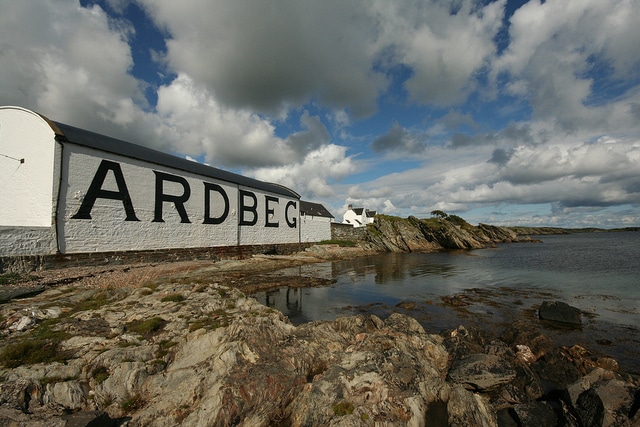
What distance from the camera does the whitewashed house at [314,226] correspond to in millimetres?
45125

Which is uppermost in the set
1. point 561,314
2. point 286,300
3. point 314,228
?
point 314,228

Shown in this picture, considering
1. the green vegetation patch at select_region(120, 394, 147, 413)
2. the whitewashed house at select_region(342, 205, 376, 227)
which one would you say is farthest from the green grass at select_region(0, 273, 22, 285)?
the whitewashed house at select_region(342, 205, 376, 227)

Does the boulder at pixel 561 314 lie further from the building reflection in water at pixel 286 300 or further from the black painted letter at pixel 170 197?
the black painted letter at pixel 170 197

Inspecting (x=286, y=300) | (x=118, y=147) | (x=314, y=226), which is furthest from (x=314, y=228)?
(x=286, y=300)

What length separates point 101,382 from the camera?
19.3 ft

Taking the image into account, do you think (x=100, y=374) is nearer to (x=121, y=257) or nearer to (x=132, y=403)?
(x=132, y=403)

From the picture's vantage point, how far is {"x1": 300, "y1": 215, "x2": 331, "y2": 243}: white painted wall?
44.9 metres

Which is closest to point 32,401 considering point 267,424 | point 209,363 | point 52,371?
point 52,371

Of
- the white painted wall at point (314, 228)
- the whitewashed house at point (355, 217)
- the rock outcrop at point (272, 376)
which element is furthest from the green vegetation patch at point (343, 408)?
the whitewashed house at point (355, 217)

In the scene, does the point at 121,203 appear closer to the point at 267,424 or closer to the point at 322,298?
the point at 322,298

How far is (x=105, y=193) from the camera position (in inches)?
786

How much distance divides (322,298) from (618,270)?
109 ft

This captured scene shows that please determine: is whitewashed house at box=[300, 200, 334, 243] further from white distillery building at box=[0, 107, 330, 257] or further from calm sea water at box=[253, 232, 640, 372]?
calm sea water at box=[253, 232, 640, 372]

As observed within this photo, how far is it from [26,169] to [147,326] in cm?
1790
